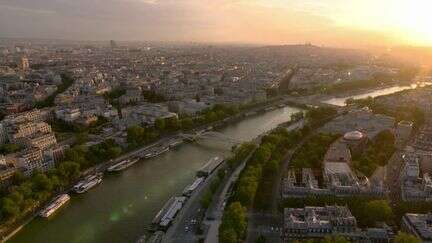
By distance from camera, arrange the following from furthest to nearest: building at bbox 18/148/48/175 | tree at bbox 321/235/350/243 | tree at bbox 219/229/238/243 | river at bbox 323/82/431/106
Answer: river at bbox 323/82/431/106 < building at bbox 18/148/48/175 < tree at bbox 219/229/238/243 < tree at bbox 321/235/350/243

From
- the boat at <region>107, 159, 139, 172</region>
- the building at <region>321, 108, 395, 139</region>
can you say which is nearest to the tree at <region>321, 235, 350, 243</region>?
the boat at <region>107, 159, 139, 172</region>

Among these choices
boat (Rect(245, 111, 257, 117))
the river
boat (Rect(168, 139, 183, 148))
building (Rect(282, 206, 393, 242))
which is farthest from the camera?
the river

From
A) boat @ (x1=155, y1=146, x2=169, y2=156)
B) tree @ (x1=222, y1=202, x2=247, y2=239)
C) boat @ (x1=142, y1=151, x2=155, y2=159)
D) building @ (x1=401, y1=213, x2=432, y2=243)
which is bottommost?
boat @ (x1=142, y1=151, x2=155, y2=159)

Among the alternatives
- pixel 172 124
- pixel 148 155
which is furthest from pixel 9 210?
pixel 172 124

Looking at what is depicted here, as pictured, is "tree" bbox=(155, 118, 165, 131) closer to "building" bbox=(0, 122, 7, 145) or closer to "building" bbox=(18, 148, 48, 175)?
"building" bbox=(18, 148, 48, 175)

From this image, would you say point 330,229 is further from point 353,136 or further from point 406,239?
point 353,136

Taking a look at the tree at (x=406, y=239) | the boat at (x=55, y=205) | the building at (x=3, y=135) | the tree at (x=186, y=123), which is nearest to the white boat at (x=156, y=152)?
the tree at (x=186, y=123)
